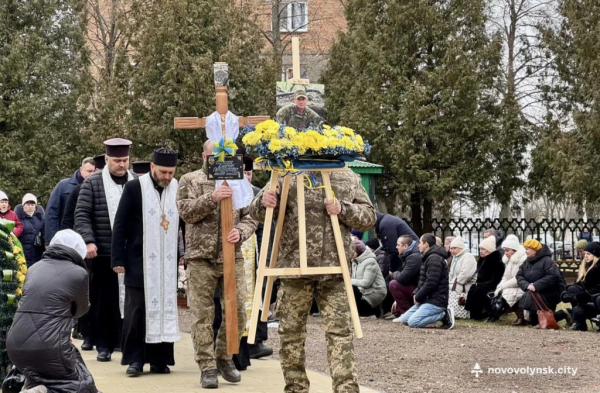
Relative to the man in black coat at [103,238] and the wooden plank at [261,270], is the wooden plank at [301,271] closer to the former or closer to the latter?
the wooden plank at [261,270]

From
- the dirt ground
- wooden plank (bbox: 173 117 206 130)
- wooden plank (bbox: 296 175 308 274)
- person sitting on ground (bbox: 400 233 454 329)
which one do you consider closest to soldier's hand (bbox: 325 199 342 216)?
wooden plank (bbox: 296 175 308 274)

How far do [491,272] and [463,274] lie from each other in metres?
0.46

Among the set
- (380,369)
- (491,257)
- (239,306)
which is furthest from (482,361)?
(491,257)

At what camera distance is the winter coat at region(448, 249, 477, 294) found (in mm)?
16766

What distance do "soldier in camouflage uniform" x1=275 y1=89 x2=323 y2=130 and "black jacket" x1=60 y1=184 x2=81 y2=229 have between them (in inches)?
152

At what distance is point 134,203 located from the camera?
10242mm

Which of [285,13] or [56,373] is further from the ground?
[285,13]

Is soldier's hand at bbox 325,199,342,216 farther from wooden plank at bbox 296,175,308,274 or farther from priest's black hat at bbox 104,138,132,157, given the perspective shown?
priest's black hat at bbox 104,138,132,157

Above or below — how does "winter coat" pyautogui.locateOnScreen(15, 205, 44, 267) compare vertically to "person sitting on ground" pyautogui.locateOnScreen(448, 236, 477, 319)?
above

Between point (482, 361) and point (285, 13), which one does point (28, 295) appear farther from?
point (285, 13)

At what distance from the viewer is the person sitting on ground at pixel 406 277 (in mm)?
16297

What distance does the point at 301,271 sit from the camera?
7.79 m

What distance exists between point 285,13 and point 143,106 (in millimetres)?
13142

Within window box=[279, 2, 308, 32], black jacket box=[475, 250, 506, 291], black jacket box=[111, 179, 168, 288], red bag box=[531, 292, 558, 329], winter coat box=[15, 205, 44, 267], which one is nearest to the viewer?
black jacket box=[111, 179, 168, 288]
